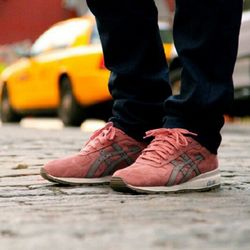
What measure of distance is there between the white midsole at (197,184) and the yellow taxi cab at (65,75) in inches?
246

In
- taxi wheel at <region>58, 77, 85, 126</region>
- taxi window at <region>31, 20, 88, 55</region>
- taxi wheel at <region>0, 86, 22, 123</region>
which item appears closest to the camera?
taxi wheel at <region>58, 77, 85, 126</region>

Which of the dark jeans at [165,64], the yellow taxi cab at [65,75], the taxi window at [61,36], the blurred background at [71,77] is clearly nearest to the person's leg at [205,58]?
A: the dark jeans at [165,64]

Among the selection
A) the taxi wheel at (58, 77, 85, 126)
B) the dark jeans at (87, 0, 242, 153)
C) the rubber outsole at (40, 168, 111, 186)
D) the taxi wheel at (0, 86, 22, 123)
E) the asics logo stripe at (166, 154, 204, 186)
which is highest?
the dark jeans at (87, 0, 242, 153)

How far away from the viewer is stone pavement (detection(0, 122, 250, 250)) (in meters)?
1.71

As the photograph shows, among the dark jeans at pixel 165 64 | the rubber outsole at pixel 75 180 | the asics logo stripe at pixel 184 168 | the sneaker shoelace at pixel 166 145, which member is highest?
the dark jeans at pixel 165 64

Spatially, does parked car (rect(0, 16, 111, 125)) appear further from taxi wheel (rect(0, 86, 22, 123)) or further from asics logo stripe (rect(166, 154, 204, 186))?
asics logo stripe (rect(166, 154, 204, 186))

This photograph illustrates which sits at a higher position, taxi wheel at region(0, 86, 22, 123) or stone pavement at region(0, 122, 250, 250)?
stone pavement at region(0, 122, 250, 250)

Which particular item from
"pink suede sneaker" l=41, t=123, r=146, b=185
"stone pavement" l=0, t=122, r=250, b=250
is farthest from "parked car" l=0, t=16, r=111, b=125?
"pink suede sneaker" l=41, t=123, r=146, b=185

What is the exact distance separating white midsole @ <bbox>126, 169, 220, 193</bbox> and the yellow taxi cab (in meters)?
6.24

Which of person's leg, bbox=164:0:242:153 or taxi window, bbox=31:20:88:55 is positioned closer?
person's leg, bbox=164:0:242:153

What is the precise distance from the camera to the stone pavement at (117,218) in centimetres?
171

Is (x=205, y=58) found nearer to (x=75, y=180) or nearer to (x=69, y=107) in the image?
(x=75, y=180)

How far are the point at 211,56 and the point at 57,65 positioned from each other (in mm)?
7419

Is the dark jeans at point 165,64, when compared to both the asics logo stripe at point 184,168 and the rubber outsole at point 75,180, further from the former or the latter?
the rubber outsole at point 75,180
